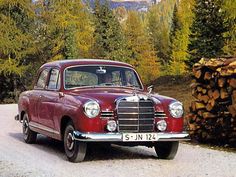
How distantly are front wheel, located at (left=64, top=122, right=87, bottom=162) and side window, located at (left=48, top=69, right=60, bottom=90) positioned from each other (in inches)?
48.2

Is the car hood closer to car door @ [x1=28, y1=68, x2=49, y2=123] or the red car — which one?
the red car

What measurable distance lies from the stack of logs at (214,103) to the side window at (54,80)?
10.2ft

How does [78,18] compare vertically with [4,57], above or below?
above

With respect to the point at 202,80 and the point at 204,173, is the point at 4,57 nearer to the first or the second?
the point at 202,80

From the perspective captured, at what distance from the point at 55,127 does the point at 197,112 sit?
352 centimetres

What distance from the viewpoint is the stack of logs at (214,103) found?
10236 millimetres

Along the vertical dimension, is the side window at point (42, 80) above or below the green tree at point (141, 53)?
above

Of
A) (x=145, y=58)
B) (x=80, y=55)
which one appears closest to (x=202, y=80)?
(x=80, y=55)

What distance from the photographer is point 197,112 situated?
36.5ft

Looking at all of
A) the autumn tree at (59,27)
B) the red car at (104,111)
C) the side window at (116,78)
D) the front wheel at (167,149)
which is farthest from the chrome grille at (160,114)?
the autumn tree at (59,27)

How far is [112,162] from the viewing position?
8.40m

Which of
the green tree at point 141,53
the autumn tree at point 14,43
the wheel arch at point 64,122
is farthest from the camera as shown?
the green tree at point 141,53

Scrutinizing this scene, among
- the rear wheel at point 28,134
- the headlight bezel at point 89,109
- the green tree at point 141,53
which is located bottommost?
the green tree at point 141,53

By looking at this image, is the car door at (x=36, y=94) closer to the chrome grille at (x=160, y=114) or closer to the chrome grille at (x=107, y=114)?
the chrome grille at (x=107, y=114)
